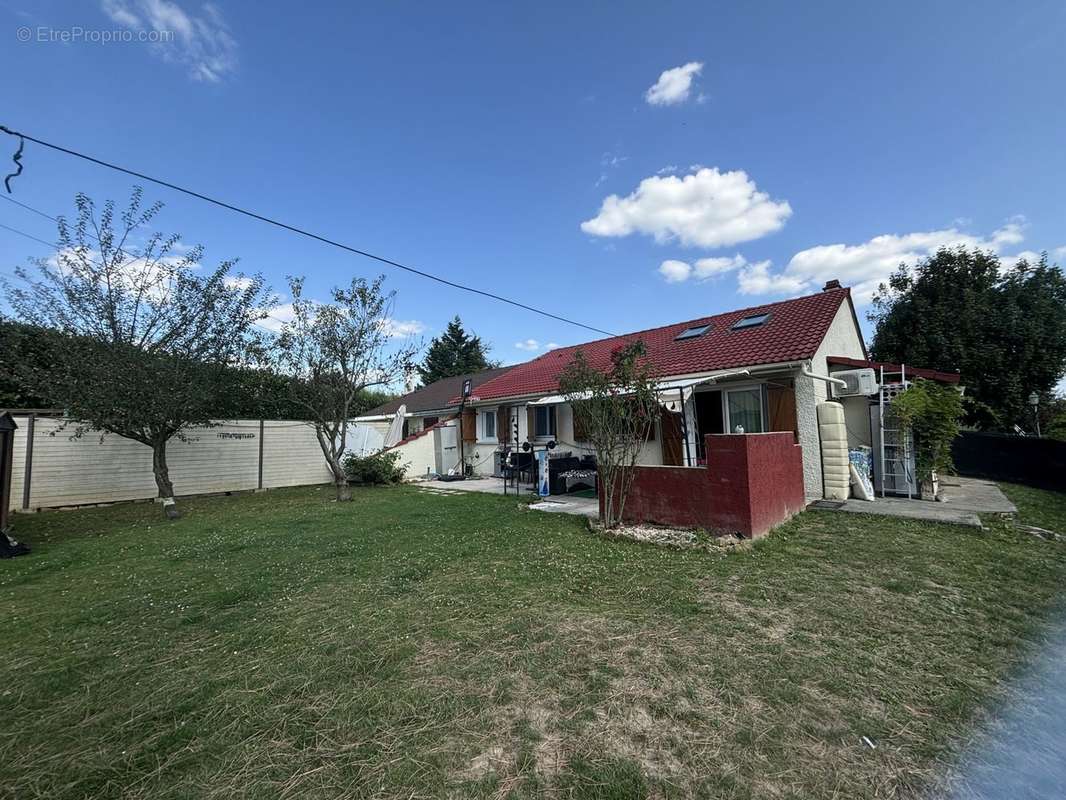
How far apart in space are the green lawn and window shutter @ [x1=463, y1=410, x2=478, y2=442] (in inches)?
423

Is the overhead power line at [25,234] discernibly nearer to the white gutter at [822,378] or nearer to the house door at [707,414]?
the house door at [707,414]

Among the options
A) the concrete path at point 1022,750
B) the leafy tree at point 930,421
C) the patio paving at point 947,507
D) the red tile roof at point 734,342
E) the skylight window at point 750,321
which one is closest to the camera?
the concrete path at point 1022,750

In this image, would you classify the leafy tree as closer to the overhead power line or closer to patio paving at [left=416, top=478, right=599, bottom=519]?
patio paving at [left=416, top=478, right=599, bottom=519]

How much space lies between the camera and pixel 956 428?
8.86 meters

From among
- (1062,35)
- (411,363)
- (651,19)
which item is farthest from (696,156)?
(411,363)

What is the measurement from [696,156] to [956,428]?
8.93m

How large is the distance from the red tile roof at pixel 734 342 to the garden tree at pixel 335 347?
16.4 ft

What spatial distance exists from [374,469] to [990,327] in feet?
81.0

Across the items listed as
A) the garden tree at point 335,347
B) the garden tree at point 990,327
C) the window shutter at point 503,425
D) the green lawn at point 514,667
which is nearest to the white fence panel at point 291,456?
the garden tree at point 335,347

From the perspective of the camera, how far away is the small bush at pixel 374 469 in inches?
621

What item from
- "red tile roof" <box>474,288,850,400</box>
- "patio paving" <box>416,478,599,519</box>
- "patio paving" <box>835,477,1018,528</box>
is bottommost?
"patio paving" <box>416,478,599,519</box>

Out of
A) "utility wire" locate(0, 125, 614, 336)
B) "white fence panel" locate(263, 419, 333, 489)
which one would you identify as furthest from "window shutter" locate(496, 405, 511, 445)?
"white fence panel" locate(263, 419, 333, 489)

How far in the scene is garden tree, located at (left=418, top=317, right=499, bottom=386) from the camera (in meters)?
44.4

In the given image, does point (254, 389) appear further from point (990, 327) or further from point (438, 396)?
point (990, 327)
